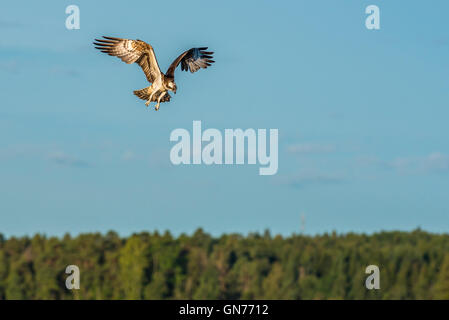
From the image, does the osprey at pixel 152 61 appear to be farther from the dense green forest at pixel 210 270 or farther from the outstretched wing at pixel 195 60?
the dense green forest at pixel 210 270

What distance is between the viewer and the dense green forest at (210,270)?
17162cm

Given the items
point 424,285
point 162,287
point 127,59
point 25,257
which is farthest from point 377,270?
point 127,59

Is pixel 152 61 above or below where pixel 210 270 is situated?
above

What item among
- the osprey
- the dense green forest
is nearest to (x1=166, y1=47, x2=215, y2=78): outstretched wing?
the osprey

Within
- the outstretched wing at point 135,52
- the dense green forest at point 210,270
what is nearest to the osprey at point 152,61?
the outstretched wing at point 135,52

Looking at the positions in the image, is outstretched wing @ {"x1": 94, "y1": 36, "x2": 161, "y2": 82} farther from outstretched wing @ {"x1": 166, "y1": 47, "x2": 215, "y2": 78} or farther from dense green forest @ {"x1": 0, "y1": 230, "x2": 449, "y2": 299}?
dense green forest @ {"x1": 0, "y1": 230, "x2": 449, "y2": 299}

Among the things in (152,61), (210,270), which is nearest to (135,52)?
(152,61)

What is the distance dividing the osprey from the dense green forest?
123747mm

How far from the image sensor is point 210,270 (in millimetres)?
183625

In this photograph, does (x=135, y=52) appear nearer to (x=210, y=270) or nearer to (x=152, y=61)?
(x=152, y=61)

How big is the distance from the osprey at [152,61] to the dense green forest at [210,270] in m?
124

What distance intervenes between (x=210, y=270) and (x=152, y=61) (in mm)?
143903
